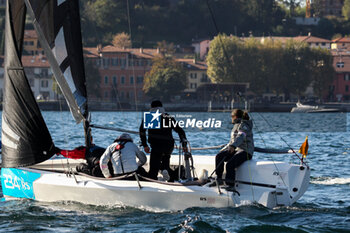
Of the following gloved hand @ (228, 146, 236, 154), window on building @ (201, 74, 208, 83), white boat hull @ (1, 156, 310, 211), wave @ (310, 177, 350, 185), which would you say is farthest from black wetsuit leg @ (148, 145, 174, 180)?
window on building @ (201, 74, 208, 83)

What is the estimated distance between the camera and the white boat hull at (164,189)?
33.3 ft

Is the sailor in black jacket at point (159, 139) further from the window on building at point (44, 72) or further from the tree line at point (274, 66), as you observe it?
the window on building at point (44, 72)

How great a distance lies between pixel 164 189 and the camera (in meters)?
10.2

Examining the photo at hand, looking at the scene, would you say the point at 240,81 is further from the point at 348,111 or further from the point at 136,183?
the point at 136,183

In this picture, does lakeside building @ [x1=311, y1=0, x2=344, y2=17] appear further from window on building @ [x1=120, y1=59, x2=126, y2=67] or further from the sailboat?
the sailboat

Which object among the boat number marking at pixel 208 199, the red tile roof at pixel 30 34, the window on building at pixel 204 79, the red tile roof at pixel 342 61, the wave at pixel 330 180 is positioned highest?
the red tile roof at pixel 30 34

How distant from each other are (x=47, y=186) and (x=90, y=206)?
33.4 inches

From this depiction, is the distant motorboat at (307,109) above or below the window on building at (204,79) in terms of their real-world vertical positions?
below

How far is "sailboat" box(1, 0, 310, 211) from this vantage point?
33.8ft

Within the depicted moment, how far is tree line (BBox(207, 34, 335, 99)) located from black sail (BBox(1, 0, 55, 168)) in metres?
78.6

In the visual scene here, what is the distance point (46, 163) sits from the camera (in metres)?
13.3

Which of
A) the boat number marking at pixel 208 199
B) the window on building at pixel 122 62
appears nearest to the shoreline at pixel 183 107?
the window on building at pixel 122 62

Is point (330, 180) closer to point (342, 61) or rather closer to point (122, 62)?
point (122, 62)

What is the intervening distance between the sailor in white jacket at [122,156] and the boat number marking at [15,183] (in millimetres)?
1393
